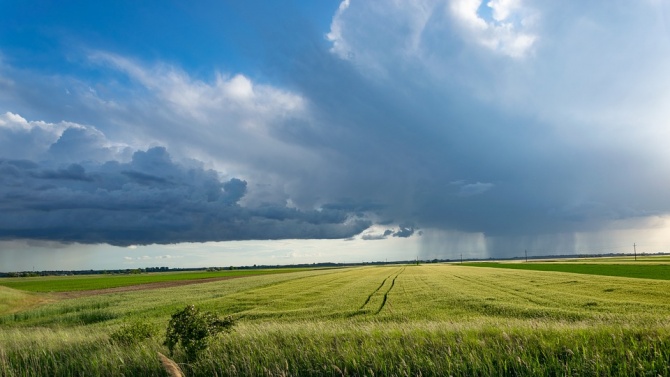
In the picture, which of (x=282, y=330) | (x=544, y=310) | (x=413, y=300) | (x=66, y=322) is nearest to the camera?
(x=282, y=330)

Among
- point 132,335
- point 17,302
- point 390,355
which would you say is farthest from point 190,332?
point 17,302

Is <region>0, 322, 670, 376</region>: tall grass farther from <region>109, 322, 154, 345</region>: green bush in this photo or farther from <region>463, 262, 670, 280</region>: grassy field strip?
<region>463, 262, 670, 280</region>: grassy field strip

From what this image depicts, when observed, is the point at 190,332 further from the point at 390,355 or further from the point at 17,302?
the point at 17,302

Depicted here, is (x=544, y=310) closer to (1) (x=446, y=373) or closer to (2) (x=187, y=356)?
(1) (x=446, y=373)

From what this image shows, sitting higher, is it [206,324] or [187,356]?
[206,324]

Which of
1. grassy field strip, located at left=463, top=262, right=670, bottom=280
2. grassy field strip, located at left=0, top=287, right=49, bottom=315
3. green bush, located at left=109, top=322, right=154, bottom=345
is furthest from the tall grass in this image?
grassy field strip, located at left=463, top=262, right=670, bottom=280

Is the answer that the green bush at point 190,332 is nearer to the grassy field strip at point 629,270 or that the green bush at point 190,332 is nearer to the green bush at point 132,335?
the green bush at point 132,335

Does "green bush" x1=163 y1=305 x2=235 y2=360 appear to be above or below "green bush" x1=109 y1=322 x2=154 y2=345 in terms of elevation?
above

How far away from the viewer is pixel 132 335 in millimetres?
15055

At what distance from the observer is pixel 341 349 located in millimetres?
11344

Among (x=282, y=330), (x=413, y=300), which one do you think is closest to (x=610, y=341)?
(x=282, y=330)

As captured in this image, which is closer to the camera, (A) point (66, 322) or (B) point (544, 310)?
(B) point (544, 310)

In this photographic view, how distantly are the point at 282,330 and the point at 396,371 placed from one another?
613cm

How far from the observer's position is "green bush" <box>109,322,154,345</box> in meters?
14.7
